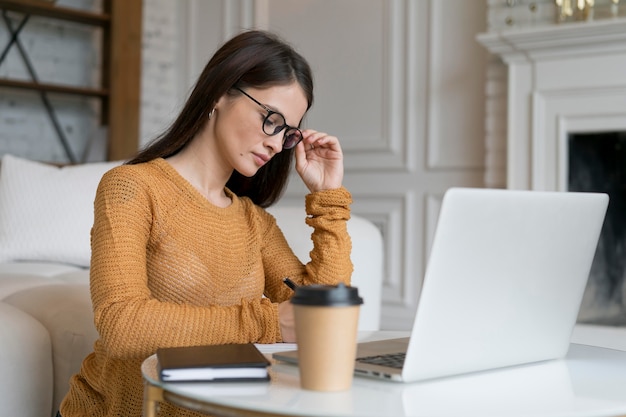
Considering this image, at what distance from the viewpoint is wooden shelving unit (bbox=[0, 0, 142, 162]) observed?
16.2ft

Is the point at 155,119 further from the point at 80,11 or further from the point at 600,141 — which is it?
the point at 600,141

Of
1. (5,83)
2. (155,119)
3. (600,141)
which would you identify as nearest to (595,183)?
(600,141)

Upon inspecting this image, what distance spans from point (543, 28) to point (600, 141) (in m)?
0.56

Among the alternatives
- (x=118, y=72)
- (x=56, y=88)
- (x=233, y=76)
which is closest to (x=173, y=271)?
(x=233, y=76)

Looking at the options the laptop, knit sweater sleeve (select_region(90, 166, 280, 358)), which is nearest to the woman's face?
knit sweater sleeve (select_region(90, 166, 280, 358))

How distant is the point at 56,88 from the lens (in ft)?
15.8

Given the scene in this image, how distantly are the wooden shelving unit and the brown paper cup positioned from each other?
4156 mm

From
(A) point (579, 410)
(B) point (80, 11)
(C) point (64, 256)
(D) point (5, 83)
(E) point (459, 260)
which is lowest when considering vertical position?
(C) point (64, 256)

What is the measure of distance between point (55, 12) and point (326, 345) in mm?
4337

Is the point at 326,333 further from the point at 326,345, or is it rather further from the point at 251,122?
the point at 251,122

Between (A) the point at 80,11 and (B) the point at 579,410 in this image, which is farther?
(A) the point at 80,11

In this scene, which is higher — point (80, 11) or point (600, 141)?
point (80, 11)

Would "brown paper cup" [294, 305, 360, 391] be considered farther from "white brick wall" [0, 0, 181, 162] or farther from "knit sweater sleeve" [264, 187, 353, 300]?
"white brick wall" [0, 0, 181, 162]

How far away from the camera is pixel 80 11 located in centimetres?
490
